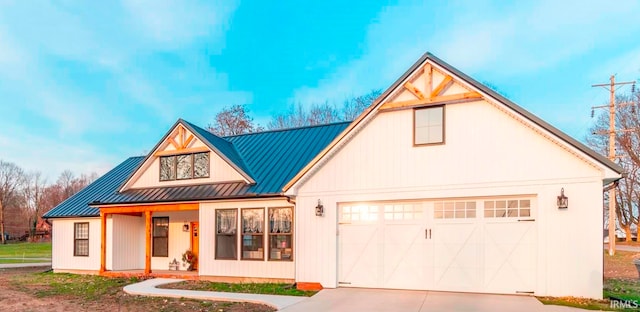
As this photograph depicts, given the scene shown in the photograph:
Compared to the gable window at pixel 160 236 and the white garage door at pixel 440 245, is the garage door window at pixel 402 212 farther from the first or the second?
the gable window at pixel 160 236

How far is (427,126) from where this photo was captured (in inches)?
411

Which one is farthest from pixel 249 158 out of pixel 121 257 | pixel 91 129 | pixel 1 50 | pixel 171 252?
pixel 91 129

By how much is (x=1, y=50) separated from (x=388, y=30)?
670 inches

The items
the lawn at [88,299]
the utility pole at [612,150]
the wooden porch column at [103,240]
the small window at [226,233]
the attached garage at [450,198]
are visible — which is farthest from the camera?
the utility pole at [612,150]

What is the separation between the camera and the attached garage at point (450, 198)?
29.3 feet

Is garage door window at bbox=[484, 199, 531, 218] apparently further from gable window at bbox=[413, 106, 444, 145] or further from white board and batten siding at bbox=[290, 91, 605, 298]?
gable window at bbox=[413, 106, 444, 145]

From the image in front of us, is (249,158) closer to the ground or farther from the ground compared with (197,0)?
closer to the ground

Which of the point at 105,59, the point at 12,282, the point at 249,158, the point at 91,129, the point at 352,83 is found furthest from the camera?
the point at 352,83

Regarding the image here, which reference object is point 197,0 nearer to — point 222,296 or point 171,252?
point 171,252

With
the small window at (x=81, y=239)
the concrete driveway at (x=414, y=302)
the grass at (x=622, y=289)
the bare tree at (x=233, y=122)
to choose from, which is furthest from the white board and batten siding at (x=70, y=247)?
the bare tree at (x=233, y=122)

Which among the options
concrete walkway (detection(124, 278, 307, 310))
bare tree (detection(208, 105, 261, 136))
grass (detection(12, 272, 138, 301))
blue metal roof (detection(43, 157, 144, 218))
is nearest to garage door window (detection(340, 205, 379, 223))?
concrete walkway (detection(124, 278, 307, 310))

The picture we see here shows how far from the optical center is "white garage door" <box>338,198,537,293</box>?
944 centimetres

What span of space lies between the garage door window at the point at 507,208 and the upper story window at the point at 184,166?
30.1ft

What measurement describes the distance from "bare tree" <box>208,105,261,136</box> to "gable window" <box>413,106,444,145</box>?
24.7 metres
